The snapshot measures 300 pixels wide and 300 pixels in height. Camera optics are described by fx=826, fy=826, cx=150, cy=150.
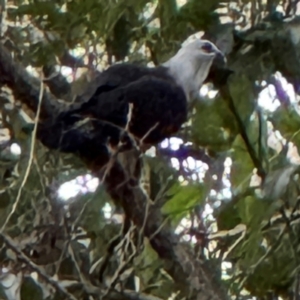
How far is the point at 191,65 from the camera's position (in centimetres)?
155

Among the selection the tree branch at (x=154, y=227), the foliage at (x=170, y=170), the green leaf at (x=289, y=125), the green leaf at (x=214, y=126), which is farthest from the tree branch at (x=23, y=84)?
the green leaf at (x=289, y=125)

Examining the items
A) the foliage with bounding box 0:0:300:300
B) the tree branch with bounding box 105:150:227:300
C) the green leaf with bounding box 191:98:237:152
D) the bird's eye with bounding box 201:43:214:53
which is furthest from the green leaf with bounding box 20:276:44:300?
the bird's eye with bounding box 201:43:214:53

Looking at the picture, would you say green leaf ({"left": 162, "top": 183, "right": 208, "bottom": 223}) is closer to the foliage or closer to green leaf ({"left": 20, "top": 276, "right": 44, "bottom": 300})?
the foliage

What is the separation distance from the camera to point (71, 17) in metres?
1.41

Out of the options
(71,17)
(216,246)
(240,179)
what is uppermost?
(71,17)

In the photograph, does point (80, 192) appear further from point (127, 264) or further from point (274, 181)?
point (274, 181)

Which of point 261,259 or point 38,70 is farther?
point 38,70

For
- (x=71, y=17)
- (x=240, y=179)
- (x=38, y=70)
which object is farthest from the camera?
(x=38, y=70)

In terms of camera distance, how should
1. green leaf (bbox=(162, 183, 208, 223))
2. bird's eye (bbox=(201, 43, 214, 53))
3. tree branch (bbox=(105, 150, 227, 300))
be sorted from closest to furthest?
green leaf (bbox=(162, 183, 208, 223)), tree branch (bbox=(105, 150, 227, 300)), bird's eye (bbox=(201, 43, 214, 53))

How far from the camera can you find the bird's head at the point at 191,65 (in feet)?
4.87

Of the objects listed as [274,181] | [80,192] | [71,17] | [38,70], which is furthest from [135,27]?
[274,181]

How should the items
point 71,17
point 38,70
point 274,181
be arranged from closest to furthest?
point 274,181 → point 71,17 → point 38,70

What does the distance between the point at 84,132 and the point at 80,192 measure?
92 millimetres

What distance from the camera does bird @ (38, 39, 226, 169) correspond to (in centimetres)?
125
